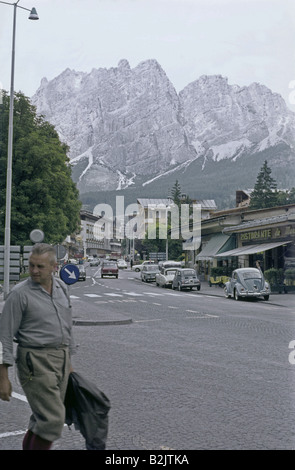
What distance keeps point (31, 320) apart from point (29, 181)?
124 ft

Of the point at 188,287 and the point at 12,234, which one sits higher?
the point at 12,234

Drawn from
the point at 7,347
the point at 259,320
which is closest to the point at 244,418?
the point at 7,347

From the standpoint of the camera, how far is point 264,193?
9519cm

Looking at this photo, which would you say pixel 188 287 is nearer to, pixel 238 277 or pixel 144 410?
pixel 238 277

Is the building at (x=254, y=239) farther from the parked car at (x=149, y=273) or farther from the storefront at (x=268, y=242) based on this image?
the parked car at (x=149, y=273)

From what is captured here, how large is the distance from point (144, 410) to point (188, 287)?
35.1 metres

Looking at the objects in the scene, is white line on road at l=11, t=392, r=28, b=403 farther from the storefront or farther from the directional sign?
the storefront

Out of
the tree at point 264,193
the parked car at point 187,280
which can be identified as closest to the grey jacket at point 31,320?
the parked car at point 187,280

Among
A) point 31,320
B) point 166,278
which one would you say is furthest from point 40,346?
point 166,278

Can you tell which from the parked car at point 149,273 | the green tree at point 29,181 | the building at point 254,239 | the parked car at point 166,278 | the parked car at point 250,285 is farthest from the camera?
the parked car at point 149,273

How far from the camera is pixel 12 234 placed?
135 ft

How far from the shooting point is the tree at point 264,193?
9419 centimetres

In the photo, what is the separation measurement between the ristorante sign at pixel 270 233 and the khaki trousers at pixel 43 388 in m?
34.7

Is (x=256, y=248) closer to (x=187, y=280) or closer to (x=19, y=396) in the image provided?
(x=187, y=280)
